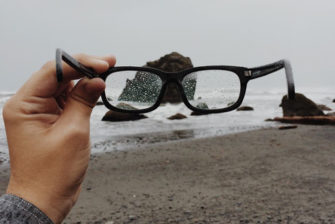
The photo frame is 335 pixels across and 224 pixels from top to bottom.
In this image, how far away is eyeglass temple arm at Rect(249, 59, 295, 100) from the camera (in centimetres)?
157

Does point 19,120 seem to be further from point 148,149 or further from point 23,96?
point 148,149

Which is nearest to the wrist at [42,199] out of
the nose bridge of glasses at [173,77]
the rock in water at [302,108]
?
the nose bridge of glasses at [173,77]

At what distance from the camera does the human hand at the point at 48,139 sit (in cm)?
148

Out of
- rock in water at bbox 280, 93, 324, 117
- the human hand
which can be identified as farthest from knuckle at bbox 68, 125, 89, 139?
rock in water at bbox 280, 93, 324, 117

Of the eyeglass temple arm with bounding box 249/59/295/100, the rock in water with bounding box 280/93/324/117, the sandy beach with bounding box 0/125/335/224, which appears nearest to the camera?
the eyeglass temple arm with bounding box 249/59/295/100

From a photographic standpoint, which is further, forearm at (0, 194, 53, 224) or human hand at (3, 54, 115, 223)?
human hand at (3, 54, 115, 223)

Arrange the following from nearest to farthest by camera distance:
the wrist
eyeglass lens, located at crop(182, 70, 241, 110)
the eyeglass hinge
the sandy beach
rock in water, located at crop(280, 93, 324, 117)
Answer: the wrist → the eyeglass hinge → eyeglass lens, located at crop(182, 70, 241, 110) → the sandy beach → rock in water, located at crop(280, 93, 324, 117)

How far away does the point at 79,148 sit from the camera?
5.16ft

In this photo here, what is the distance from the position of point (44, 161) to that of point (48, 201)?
0.20 meters

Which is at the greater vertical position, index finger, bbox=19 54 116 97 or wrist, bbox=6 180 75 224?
index finger, bbox=19 54 116 97

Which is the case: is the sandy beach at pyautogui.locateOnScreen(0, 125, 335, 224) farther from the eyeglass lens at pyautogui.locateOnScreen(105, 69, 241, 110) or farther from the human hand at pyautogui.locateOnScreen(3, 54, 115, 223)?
the human hand at pyautogui.locateOnScreen(3, 54, 115, 223)

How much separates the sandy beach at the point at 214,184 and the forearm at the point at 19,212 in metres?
2.81

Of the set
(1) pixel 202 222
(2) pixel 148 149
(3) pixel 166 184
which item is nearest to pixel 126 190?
(3) pixel 166 184

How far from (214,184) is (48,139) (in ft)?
13.7
